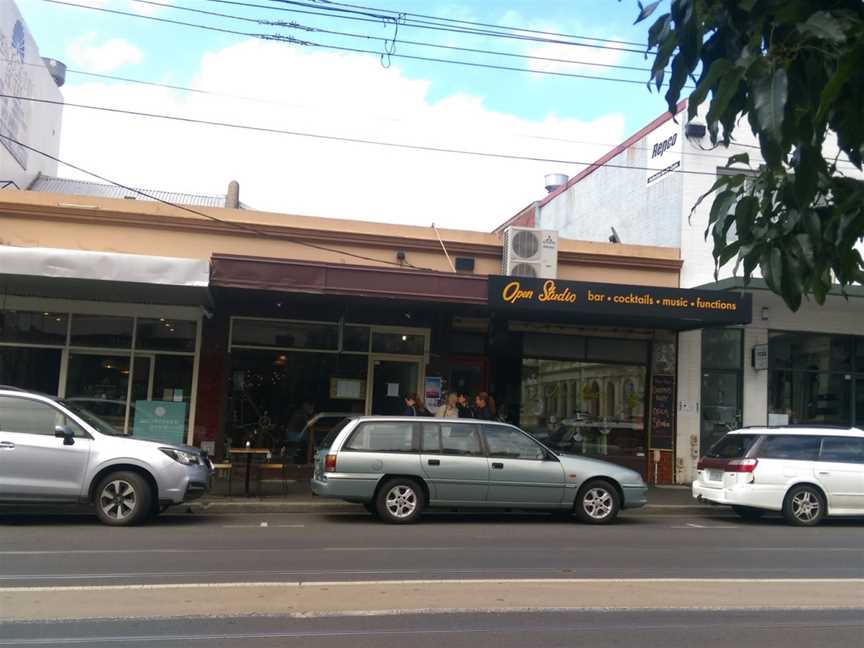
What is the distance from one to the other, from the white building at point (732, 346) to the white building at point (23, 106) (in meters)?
14.1

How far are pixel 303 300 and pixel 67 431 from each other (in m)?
6.17

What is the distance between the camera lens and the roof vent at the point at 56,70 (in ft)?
82.4

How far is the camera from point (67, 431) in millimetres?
11078

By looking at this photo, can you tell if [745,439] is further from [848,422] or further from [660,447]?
[848,422]

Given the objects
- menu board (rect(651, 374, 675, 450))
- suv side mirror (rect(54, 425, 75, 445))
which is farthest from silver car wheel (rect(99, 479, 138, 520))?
menu board (rect(651, 374, 675, 450))

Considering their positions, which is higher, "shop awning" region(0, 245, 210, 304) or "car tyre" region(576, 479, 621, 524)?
"shop awning" region(0, 245, 210, 304)

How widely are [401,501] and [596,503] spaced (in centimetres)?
303

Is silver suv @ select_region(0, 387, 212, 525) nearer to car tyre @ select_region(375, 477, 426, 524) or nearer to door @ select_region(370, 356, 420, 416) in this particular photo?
car tyre @ select_region(375, 477, 426, 524)

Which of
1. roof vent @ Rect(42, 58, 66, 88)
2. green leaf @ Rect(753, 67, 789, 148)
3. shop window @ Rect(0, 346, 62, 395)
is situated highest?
roof vent @ Rect(42, 58, 66, 88)

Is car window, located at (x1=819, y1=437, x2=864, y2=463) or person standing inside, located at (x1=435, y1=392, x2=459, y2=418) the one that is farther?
person standing inside, located at (x1=435, y1=392, x2=459, y2=418)

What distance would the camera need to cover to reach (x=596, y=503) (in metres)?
12.7

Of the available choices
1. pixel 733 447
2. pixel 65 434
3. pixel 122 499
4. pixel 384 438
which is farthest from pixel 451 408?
pixel 65 434

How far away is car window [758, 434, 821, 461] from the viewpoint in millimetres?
13648

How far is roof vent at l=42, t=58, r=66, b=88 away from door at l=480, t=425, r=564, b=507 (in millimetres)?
19563
